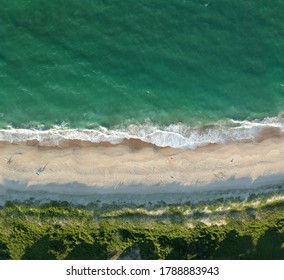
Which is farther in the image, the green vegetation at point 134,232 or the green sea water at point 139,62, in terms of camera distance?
the green sea water at point 139,62

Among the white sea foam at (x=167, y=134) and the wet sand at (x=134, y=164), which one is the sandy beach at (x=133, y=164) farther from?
the white sea foam at (x=167, y=134)

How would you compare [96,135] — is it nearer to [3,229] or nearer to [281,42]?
[3,229]

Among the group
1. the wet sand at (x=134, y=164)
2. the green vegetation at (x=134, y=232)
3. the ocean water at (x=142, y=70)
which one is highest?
the ocean water at (x=142, y=70)

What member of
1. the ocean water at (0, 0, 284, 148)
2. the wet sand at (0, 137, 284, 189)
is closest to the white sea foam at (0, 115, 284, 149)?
the ocean water at (0, 0, 284, 148)

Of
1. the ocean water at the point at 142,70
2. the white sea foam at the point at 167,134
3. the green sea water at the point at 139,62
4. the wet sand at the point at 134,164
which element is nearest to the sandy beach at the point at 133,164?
the wet sand at the point at 134,164

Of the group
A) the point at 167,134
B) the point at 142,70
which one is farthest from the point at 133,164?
the point at 142,70

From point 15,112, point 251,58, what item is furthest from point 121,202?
point 251,58

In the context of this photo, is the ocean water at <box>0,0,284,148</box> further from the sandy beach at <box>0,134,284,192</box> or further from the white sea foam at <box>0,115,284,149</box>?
the sandy beach at <box>0,134,284,192</box>

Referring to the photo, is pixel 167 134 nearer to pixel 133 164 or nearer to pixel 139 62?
pixel 133 164
